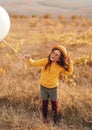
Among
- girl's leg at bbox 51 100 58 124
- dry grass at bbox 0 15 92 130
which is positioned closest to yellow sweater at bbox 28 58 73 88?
girl's leg at bbox 51 100 58 124

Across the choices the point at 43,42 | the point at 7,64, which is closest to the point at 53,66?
the point at 7,64

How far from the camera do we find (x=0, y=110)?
620 centimetres

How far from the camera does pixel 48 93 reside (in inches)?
224

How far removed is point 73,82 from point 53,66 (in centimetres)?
191

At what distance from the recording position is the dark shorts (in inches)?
222

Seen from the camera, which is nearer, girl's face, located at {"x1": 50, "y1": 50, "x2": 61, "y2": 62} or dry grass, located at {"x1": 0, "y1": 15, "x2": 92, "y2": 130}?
girl's face, located at {"x1": 50, "y1": 50, "x2": 61, "y2": 62}

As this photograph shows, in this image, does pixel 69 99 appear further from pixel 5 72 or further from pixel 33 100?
pixel 5 72

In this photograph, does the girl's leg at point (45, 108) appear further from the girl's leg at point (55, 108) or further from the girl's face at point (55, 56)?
the girl's face at point (55, 56)

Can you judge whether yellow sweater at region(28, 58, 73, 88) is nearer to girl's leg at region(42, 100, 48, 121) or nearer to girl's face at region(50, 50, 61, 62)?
Answer: girl's face at region(50, 50, 61, 62)

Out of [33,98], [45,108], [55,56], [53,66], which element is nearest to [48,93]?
[45,108]

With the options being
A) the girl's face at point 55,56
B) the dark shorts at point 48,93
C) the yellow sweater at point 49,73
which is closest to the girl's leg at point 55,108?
the dark shorts at point 48,93

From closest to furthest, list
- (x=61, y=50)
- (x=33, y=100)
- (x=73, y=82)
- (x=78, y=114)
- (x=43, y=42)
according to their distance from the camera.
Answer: (x=61, y=50)
(x=78, y=114)
(x=33, y=100)
(x=73, y=82)
(x=43, y=42)

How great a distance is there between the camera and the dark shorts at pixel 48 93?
564 centimetres

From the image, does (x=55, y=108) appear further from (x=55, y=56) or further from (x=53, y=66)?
(x=55, y=56)
